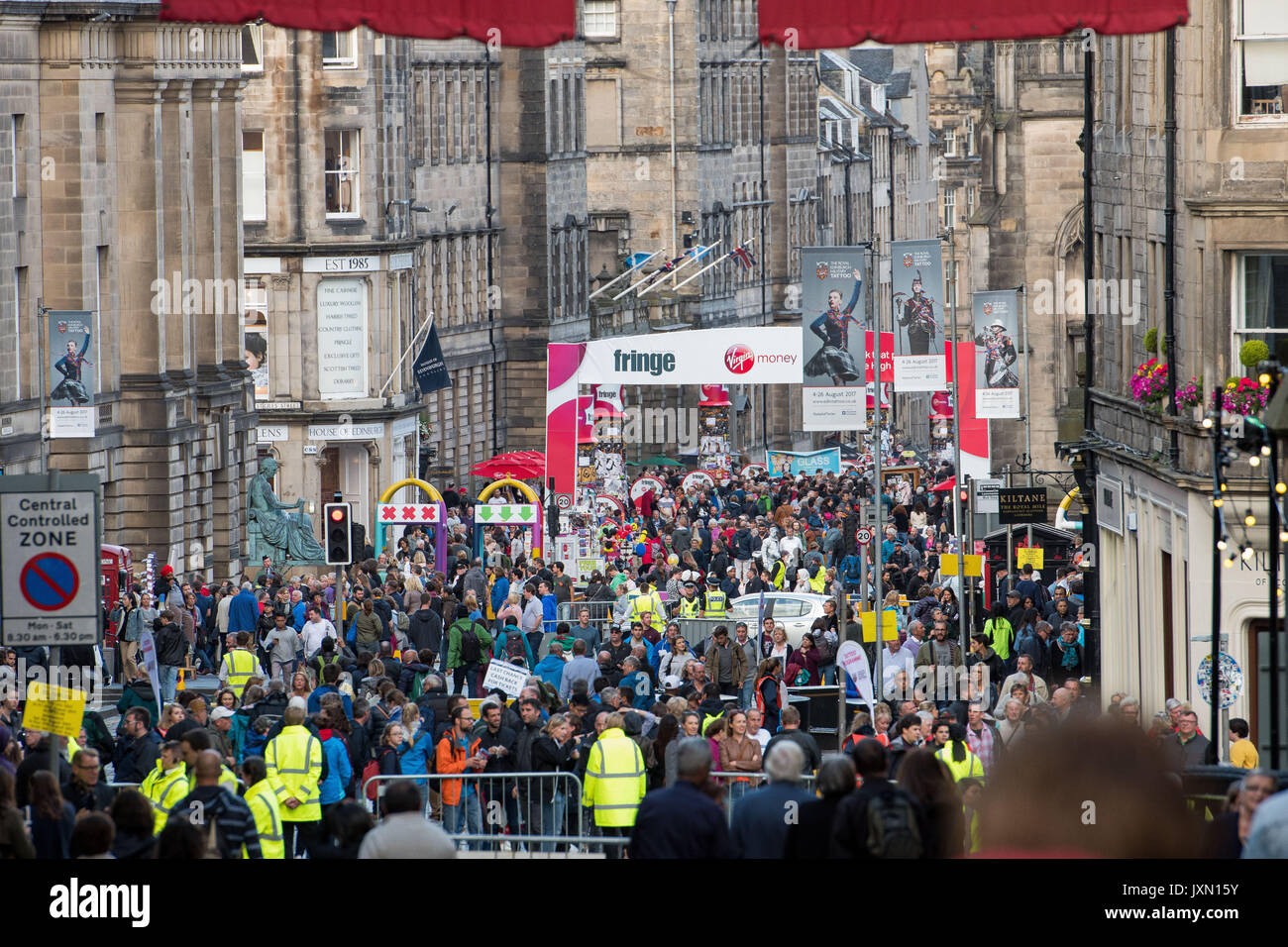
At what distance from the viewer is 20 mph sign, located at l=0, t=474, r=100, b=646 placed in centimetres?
1655

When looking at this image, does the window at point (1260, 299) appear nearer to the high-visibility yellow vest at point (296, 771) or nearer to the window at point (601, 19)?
the high-visibility yellow vest at point (296, 771)

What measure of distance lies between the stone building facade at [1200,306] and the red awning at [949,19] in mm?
9137

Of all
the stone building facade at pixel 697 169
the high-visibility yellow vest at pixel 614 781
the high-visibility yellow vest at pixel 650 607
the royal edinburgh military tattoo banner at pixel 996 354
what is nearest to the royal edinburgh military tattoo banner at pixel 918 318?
the royal edinburgh military tattoo banner at pixel 996 354

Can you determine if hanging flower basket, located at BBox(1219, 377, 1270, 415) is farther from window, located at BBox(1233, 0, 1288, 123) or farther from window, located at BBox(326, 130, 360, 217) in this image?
window, located at BBox(326, 130, 360, 217)

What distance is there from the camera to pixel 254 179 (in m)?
61.6

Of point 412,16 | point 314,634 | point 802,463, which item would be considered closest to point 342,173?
point 802,463

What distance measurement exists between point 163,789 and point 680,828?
245 inches

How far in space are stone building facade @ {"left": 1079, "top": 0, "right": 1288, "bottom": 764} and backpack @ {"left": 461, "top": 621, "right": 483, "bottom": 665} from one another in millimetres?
6609

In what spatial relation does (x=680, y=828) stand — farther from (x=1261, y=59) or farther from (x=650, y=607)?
(x=650, y=607)

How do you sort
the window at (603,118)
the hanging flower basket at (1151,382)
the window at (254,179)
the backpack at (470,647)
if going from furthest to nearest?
1. the window at (603,118)
2. the window at (254,179)
3. the backpack at (470,647)
4. the hanging flower basket at (1151,382)

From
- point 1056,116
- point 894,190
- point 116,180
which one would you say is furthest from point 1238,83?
point 894,190

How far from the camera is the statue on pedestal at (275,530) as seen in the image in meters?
50.7
